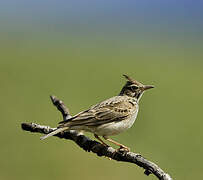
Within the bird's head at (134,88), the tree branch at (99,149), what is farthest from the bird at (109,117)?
the tree branch at (99,149)

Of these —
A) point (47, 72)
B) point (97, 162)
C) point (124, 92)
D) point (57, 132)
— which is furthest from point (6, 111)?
point (57, 132)

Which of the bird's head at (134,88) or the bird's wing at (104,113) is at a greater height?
the bird's head at (134,88)

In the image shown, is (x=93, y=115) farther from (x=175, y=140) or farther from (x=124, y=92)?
(x=175, y=140)

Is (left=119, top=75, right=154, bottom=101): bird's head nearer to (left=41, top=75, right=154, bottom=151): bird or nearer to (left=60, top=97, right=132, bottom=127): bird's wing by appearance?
(left=41, top=75, right=154, bottom=151): bird

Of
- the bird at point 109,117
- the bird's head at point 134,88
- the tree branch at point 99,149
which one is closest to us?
the tree branch at point 99,149

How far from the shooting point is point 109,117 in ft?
23.5

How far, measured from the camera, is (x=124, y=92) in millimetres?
8070

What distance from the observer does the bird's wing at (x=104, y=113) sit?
22.0ft

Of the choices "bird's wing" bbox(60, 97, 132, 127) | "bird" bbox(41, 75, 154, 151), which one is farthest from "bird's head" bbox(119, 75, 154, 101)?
"bird's wing" bbox(60, 97, 132, 127)

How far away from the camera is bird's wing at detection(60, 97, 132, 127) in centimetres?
670

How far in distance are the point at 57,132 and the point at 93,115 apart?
119 centimetres

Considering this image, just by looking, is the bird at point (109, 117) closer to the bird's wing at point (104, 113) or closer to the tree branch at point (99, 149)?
the bird's wing at point (104, 113)

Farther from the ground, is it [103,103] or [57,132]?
[103,103]

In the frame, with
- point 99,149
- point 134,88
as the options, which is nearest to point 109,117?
point 134,88
